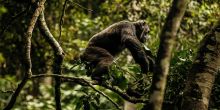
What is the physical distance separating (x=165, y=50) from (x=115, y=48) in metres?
3.76

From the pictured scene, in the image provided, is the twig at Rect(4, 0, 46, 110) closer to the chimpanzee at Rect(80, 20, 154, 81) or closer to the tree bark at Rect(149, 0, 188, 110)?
the chimpanzee at Rect(80, 20, 154, 81)

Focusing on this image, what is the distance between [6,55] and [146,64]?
5.90 metres

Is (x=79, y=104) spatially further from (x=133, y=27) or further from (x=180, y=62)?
(x=133, y=27)

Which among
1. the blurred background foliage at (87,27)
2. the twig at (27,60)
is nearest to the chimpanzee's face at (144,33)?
the blurred background foliage at (87,27)

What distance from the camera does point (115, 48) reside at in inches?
253

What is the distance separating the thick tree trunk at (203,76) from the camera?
12.6 feet

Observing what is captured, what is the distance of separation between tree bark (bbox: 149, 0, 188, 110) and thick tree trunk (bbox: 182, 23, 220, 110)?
1210 mm

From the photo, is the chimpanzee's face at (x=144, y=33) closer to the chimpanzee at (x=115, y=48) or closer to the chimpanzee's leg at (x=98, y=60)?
the chimpanzee at (x=115, y=48)

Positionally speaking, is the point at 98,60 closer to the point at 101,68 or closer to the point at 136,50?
the point at 101,68

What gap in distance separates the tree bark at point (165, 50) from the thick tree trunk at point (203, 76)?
1.21m

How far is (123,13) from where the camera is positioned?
31.3 feet

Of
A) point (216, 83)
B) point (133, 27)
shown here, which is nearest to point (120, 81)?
point (216, 83)

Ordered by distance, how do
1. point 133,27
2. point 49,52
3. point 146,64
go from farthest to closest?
point 49,52 → point 133,27 → point 146,64

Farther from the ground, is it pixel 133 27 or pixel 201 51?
pixel 133 27
